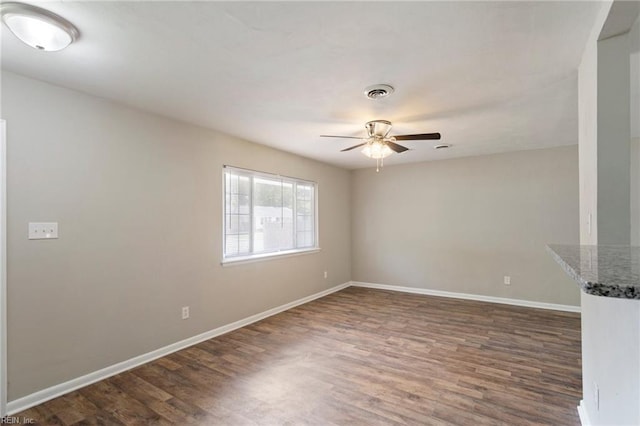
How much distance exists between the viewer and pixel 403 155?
16.1 feet

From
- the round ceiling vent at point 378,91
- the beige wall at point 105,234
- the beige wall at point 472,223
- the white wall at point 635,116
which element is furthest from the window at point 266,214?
the white wall at point 635,116

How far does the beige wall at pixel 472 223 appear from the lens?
4.42 m

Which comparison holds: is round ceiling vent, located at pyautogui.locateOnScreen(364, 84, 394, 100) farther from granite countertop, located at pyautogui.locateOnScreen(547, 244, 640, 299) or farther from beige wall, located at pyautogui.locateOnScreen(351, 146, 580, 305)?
beige wall, located at pyautogui.locateOnScreen(351, 146, 580, 305)

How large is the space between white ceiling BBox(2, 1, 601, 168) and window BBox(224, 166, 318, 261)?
38.8 inches

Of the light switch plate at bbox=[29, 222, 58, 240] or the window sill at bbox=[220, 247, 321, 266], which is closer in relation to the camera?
the light switch plate at bbox=[29, 222, 58, 240]

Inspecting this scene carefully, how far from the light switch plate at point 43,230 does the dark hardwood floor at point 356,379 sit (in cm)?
121

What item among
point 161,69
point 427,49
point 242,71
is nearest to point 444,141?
point 427,49

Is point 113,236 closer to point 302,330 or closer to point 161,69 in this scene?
point 161,69

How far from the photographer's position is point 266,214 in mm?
4355

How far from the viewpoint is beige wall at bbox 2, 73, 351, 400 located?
218 cm

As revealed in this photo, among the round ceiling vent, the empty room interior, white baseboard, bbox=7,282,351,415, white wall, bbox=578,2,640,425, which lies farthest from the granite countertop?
white baseboard, bbox=7,282,351,415

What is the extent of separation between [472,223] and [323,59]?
4.12 metres

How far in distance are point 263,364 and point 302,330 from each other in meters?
0.93

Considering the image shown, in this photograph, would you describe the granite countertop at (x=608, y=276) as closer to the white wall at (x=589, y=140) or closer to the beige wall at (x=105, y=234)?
the white wall at (x=589, y=140)
